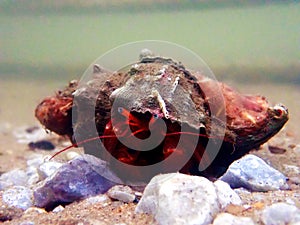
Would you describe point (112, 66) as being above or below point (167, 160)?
above

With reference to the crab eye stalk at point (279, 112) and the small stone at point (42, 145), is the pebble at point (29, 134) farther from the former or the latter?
the crab eye stalk at point (279, 112)

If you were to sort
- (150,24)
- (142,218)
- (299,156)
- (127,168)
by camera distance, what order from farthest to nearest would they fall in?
(150,24)
(299,156)
(127,168)
(142,218)

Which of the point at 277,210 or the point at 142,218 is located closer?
the point at 277,210

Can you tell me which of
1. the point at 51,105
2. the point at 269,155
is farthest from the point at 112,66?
the point at 269,155

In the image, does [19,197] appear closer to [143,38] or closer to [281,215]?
[281,215]

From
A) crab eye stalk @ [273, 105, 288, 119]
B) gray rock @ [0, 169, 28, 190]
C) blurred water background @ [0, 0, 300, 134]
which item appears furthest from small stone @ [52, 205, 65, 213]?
blurred water background @ [0, 0, 300, 134]

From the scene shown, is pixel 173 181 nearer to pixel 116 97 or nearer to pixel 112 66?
pixel 116 97

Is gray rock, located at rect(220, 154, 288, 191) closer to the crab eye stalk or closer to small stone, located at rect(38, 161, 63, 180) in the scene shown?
the crab eye stalk

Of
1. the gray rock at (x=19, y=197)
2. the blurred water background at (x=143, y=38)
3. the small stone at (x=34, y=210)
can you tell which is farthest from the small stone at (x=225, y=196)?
the blurred water background at (x=143, y=38)
